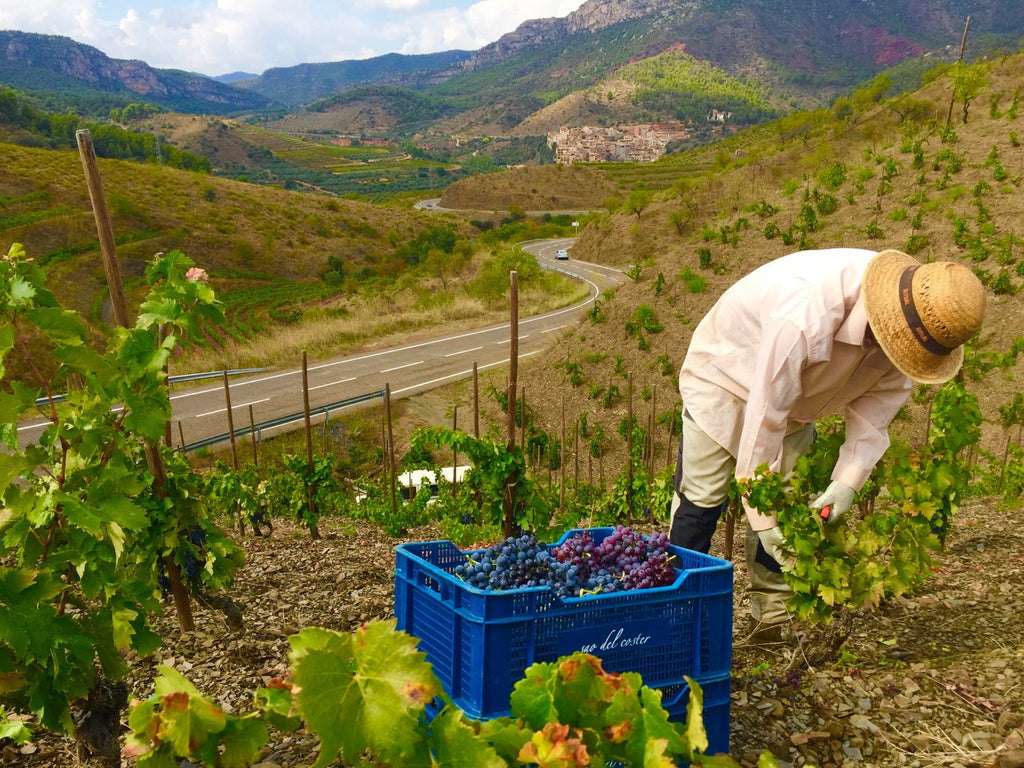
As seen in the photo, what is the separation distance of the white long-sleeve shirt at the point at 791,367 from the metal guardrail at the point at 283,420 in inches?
483

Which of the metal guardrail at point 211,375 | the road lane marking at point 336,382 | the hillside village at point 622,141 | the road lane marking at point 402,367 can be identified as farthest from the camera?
the hillside village at point 622,141

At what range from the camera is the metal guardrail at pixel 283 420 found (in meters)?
15.5

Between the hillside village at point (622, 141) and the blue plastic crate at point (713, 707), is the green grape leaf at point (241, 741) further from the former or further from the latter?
the hillside village at point (622, 141)

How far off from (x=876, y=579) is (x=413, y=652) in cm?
274

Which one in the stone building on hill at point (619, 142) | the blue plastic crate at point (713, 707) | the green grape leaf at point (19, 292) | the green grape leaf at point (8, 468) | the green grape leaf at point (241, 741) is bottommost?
the blue plastic crate at point (713, 707)

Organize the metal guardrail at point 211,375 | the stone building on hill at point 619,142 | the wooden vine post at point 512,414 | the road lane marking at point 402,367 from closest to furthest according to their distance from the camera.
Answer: the wooden vine post at point 512,414
the metal guardrail at point 211,375
the road lane marking at point 402,367
the stone building on hill at point 619,142

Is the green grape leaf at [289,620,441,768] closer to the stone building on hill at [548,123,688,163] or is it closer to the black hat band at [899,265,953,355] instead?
the black hat band at [899,265,953,355]

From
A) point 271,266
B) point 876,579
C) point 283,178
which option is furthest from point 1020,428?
point 283,178

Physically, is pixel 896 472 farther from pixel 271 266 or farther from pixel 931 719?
pixel 271 266

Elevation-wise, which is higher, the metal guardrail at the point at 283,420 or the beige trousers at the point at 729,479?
the beige trousers at the point at 729,479

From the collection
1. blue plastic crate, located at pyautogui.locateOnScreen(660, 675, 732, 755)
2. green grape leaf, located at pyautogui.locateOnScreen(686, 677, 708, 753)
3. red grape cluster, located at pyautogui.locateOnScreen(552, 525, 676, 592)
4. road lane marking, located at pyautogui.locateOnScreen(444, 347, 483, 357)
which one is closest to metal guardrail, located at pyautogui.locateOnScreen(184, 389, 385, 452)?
road lane marking, located at pyautogui.locateOnScreen(444, 347, 483, 357)

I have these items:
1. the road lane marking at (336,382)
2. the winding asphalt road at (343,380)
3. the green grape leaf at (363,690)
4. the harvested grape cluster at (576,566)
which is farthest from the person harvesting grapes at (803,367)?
the road lane marking at (336,382)

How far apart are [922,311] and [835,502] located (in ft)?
3.14

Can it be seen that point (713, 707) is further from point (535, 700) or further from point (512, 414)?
point (512, 414)
